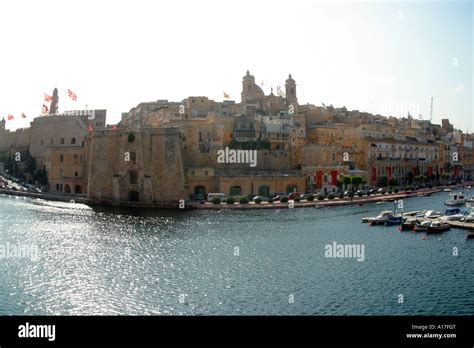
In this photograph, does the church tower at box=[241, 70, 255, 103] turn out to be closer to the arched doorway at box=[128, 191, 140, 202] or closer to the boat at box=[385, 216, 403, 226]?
the arched doorway at box=[128, 191, 140, 202]

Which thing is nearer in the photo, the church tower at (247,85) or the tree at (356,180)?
the tree at (356,180)

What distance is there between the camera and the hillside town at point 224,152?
123ft

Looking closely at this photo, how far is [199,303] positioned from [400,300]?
5687 millimetres

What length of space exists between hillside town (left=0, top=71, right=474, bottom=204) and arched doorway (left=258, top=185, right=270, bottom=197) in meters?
0.08

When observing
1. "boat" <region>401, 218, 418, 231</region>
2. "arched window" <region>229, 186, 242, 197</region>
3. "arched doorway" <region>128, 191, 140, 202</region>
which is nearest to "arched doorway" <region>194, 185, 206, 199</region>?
"arched window" <region>229, 186, 242, 197</region>

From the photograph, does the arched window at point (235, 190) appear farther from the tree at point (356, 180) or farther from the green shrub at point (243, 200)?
the tree at point (356, 180)

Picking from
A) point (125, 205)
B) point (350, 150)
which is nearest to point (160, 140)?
point (125, 205)

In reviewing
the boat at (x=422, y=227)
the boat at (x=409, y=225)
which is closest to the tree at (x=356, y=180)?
the boat at (x=409, y=225)

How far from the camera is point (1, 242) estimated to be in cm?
2316

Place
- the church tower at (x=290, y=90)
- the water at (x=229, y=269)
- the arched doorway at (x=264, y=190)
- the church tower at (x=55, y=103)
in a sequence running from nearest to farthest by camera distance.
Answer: the water at (x=229, y=269) → the arched doorway at (x=264, y=190) → the church tower at (x=290, y=90) → the church tower at (x=55, y=103)

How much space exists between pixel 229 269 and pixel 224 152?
23.6 metres

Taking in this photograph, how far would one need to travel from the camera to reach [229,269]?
17.3m

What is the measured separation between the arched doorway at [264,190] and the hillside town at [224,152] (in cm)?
8
